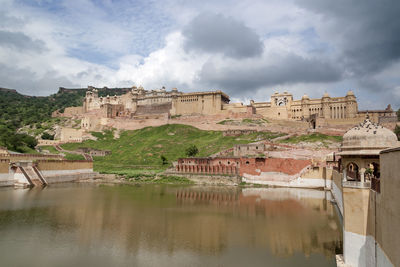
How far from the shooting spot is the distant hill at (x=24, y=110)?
49.8 meters

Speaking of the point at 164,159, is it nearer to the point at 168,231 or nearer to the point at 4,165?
the point at 4,165

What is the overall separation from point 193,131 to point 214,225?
4637cm

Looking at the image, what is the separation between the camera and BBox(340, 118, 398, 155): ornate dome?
13.0m

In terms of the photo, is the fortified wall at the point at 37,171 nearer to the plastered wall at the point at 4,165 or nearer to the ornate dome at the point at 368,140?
the plastered wall at the point at 4,165

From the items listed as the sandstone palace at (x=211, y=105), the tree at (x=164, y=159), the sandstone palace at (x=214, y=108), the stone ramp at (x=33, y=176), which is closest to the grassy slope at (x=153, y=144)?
the tree at (x=164, y=159)

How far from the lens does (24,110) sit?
104 metres

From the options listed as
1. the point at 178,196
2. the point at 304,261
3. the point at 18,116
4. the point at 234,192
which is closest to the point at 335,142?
the point at 234,192

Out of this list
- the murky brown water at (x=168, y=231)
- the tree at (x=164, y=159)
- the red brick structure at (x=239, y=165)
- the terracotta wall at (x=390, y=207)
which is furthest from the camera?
the tree at (x=164, y=159)

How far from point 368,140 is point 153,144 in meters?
47.0

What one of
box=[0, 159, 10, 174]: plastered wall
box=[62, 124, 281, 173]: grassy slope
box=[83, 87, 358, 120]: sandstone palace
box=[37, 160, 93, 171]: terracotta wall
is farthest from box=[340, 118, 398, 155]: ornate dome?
box=[83, 87, 358, 120]: sandstone palace

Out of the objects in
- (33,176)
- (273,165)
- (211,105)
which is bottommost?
(33,176)

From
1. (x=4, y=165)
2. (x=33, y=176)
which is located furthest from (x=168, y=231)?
(x=4, y=165)

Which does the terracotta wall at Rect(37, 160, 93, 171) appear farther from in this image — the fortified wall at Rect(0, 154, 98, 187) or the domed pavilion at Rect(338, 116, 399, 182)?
the domed pavilion at Rect(338, 116, 399, 182)

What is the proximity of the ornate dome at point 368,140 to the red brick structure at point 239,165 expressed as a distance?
2057cm
